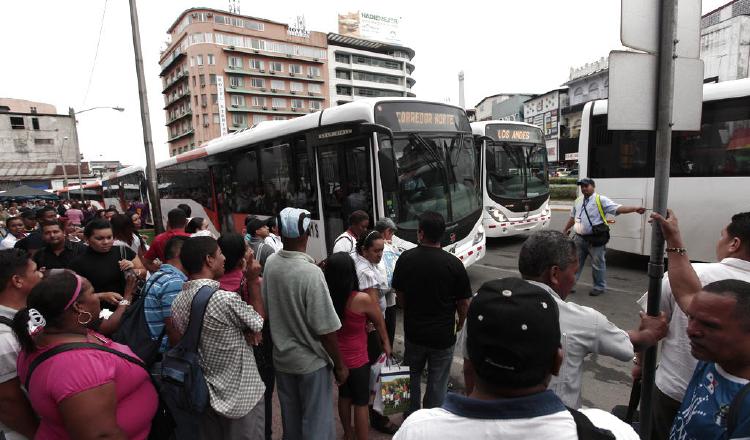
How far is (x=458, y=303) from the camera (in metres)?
3.25

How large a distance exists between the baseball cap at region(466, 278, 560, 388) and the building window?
72.8 meters

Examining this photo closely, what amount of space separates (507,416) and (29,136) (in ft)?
247

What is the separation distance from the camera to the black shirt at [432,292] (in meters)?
3.11

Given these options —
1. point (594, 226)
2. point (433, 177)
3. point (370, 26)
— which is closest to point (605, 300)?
point (594, 226)

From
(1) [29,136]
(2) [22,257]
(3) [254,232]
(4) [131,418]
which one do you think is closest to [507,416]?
(4) [131,418]

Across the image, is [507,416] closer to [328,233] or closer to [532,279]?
[532,279]

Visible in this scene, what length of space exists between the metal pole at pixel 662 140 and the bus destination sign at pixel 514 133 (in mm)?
9836

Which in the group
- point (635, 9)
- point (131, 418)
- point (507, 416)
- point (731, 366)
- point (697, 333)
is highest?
point (635, 9)

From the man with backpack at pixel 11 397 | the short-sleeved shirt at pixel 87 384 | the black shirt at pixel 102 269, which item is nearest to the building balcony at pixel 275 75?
the black shirt at pixel 102 269

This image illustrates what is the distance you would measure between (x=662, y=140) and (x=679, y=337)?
1.10 metres

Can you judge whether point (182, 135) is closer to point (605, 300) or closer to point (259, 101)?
point (259, 101)

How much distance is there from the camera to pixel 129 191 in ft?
70.9

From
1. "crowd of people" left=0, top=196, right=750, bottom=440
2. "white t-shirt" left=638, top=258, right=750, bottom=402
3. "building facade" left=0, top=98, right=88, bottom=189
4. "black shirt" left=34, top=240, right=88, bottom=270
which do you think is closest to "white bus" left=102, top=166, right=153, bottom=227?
"black shirt" left=34, top=240, right=88, bottom=270

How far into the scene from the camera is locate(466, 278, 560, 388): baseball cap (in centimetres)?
104
